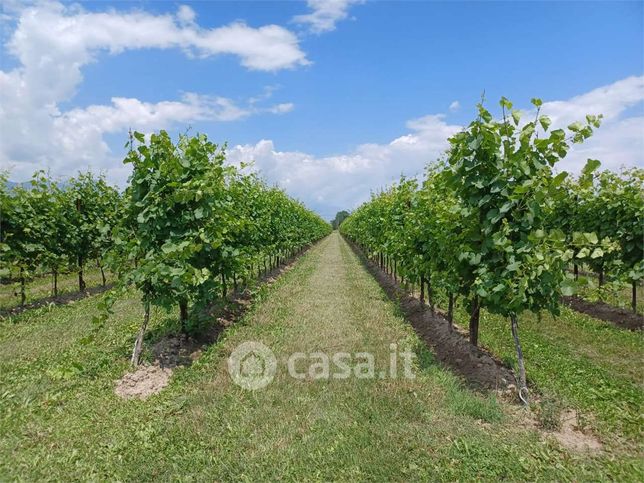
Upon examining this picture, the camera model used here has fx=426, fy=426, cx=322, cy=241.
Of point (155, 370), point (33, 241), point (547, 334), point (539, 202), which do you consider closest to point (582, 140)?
point (539, 202)

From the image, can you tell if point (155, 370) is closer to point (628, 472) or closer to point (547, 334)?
point (628, 472)

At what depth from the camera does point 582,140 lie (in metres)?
5.36

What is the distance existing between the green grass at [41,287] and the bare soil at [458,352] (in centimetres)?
1082

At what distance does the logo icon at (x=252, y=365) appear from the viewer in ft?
20.7

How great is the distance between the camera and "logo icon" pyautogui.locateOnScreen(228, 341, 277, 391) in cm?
630

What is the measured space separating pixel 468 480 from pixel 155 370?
16.0ft

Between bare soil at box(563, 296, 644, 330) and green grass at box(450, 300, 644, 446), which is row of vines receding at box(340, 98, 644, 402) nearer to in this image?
green grass at box(450, 300, 644, 446)

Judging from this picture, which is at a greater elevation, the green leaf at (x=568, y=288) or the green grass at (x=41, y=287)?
the green leaf at (x=568, y=288)

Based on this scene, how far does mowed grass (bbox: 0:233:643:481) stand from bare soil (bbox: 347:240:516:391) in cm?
40

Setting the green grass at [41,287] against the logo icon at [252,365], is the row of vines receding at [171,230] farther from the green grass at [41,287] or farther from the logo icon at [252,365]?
the green grass at [41,287]

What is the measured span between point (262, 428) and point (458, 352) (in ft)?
13.5

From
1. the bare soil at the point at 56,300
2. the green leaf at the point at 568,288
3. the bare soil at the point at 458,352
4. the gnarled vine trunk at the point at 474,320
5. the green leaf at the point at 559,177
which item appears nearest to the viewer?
the green leaf at the point at 568,288

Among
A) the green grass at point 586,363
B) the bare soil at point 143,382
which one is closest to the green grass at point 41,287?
the bare soil at point 143,382

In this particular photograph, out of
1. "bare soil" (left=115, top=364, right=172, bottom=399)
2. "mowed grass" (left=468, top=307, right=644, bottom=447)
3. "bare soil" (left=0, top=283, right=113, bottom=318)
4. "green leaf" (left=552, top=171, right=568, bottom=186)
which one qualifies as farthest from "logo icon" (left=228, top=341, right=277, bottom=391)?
"bare soil" (left=0, top=283, right=113, bottom=318)
